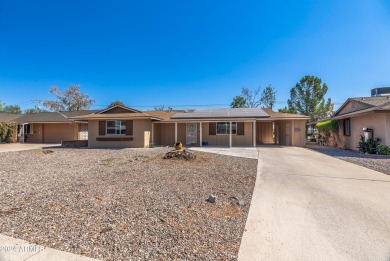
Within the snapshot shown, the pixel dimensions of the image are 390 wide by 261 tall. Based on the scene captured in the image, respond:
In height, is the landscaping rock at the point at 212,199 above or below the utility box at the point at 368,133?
below

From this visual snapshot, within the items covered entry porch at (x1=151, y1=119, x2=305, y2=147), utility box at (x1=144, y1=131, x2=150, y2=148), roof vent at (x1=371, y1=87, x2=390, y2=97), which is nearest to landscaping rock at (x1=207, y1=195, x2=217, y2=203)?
covered entry porch at (x1=151, y1=119, x2=305, y2=147)

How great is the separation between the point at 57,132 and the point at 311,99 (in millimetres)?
38363

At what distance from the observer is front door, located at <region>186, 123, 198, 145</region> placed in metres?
18.4

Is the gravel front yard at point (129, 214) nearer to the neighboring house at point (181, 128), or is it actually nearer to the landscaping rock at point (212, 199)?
the landscaping rock at point (212, 199)

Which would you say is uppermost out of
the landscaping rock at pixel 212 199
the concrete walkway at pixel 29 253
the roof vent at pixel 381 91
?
the roof vent at pixel 381 91

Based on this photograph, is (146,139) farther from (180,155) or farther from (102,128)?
(180,155)

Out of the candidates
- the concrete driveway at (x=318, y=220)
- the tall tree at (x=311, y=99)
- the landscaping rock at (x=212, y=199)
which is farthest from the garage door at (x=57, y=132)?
the tall tree at (x=311, y=99)

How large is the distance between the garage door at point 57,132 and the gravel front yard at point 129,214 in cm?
1910

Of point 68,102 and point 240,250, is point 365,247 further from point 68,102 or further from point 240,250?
point 68,102

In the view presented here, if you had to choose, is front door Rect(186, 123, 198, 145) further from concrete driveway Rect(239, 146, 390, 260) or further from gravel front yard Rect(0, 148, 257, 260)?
concrete driveway Rect(239, 146, 390, 260)

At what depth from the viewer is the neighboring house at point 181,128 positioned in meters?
16.1

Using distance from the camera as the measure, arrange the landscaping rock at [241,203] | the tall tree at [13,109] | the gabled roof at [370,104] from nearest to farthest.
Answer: the landscaping rock at [241,203] → the gabled roof at [370,104] → the tall tree at [13,109]

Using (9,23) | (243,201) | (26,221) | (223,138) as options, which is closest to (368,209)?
(243,201)

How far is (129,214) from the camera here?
11.6 feet
